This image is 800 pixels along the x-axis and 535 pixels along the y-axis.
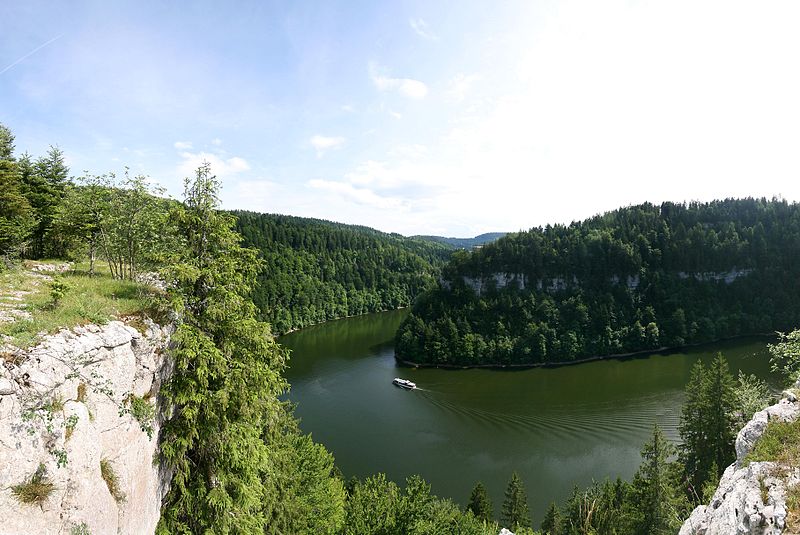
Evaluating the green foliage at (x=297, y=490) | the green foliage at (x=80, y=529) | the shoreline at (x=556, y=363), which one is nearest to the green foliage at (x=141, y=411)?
the green foliage at (x=80, y=529)

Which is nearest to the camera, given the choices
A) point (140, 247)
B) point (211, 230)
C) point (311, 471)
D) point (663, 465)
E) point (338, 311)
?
point (211, 230)

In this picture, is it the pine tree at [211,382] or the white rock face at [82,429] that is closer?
the white rock face at [82,429]

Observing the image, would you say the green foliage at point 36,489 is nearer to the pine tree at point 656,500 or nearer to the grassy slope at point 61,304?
the grassy slope at point 61,304

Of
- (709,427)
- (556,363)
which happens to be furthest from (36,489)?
(556,363)

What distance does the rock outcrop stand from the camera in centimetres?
520

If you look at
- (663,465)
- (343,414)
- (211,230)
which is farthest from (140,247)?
(343,414)

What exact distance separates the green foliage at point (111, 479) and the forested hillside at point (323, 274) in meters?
69.7

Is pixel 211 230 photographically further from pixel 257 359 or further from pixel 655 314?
pixel 655 314

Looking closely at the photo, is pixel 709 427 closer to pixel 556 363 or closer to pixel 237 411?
pixel 237 411

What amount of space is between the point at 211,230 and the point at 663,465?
20735 millimetres

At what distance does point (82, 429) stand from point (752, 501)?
960 centimetres

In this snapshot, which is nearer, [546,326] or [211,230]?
[211,230]

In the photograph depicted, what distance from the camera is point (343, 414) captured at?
37.8 m

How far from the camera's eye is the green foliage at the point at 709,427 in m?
20.3
